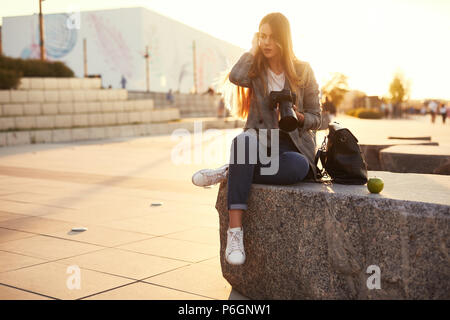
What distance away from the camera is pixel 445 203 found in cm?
272

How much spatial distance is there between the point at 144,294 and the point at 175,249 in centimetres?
112

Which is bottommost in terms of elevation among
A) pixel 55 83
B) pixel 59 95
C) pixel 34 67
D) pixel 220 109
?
pixel 220 109

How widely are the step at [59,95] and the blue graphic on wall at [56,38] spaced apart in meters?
37.3

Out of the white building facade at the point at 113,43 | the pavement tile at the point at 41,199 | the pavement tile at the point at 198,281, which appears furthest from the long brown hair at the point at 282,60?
the white building facade at the point at 113,43

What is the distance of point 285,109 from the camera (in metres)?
3.41

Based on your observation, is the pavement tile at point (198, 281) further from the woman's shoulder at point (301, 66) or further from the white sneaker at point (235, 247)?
the woman's shoulder at point (301, 66)

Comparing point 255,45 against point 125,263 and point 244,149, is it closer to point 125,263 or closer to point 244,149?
point 244,149

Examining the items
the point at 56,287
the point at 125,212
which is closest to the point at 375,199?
the point at 56,287

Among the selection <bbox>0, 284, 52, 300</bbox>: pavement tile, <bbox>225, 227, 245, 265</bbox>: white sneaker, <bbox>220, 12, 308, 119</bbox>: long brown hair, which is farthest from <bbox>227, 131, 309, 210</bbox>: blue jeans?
<bbox>0, 284, 52, 300</bbox>: pavement tile

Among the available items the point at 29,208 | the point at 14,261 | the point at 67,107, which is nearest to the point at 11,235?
the point at 14,261

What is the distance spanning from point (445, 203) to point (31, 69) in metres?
21.3

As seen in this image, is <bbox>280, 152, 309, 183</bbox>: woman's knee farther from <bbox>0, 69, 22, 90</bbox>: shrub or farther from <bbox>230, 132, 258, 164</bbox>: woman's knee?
<bbox>0, 69, 22, 90</bbox>: shrub

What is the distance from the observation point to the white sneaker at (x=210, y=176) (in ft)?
11.8

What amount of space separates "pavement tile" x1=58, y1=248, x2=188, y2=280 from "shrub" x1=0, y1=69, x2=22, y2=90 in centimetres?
1640
